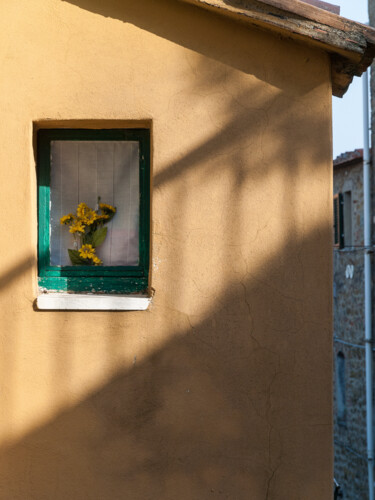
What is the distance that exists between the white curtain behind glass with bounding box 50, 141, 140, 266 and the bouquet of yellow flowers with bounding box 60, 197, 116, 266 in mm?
36

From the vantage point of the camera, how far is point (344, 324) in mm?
14297

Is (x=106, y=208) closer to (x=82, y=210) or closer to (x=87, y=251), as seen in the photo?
(x=82, y=210)

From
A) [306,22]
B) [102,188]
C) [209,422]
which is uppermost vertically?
[306,22]

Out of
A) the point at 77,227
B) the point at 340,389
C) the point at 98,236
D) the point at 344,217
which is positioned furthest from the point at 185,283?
the point at 340,389

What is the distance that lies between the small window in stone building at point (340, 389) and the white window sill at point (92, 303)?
11.5 metres

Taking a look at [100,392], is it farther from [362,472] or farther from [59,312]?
[362,472]

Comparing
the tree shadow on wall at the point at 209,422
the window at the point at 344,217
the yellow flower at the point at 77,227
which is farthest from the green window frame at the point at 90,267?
the window at the point at 344,217

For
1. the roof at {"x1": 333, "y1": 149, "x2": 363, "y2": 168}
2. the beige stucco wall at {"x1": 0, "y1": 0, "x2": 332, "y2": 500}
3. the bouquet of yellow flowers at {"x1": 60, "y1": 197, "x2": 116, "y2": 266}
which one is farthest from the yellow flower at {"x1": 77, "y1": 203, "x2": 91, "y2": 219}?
the roof at {"x1": 333, "y1": 149, "x2": 363, "y2": 168}

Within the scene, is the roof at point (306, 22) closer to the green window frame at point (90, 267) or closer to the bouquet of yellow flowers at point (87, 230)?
the green window frame at point (90, 267)

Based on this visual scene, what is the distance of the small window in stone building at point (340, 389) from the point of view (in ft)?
48.0

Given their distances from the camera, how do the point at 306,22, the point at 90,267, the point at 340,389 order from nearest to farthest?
1. the point at 306,22
2. the point at 90,267
3. the point at 340,389

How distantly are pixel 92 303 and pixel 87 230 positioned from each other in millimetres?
559

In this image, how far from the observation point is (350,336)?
45.5 ft

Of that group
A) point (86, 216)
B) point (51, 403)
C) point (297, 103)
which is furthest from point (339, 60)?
Answer: point (51, 403)
